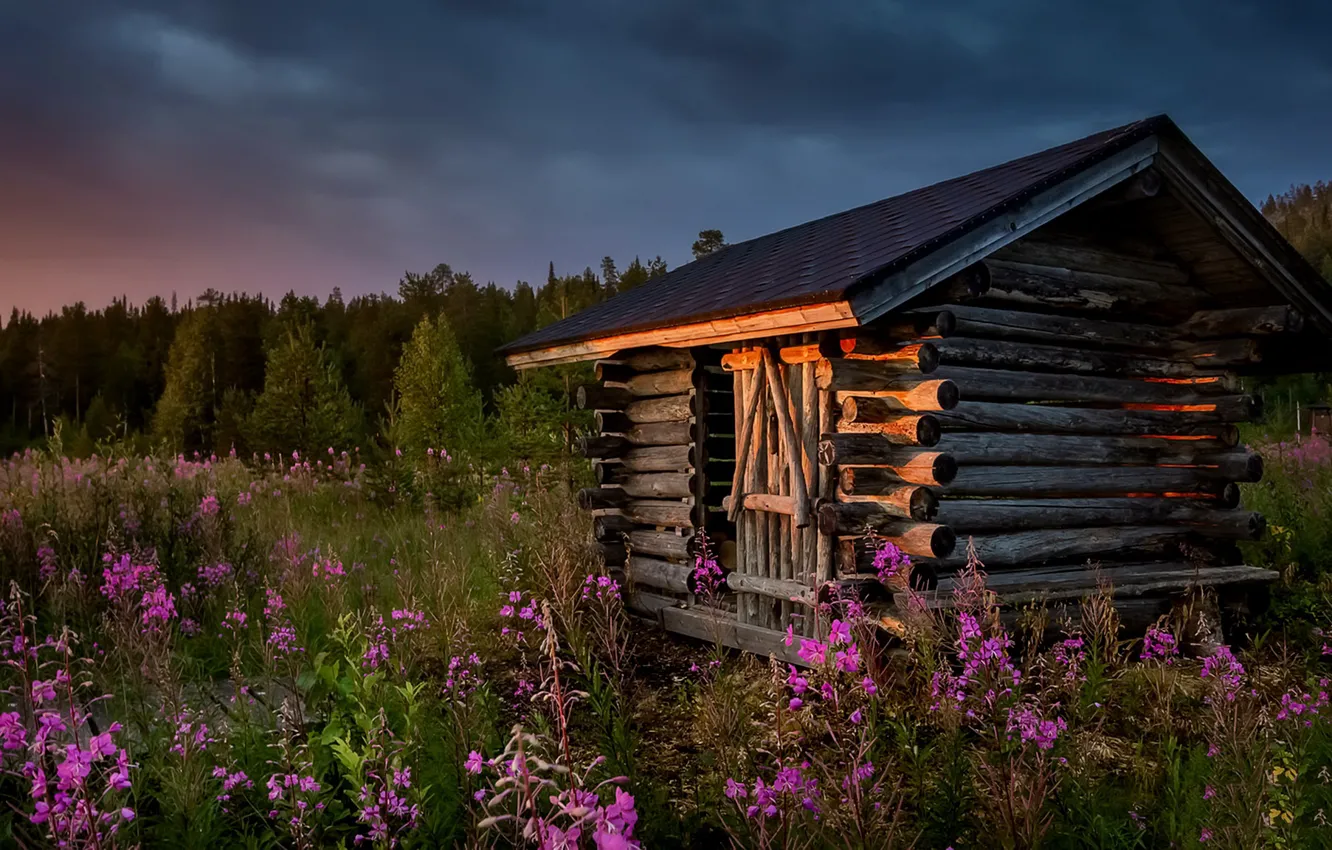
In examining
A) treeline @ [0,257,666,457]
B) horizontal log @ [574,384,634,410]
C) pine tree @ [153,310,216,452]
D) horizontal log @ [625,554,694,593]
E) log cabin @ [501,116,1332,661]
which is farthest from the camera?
pine tree @ [153,310,216,452]

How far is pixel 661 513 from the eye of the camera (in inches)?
368

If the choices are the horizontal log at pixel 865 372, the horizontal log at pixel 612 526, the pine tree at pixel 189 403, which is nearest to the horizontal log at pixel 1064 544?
the horizontal log at pixel 865 372

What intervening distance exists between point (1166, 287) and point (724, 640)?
5013 millimetres

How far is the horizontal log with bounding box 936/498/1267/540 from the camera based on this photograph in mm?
Result: 7070

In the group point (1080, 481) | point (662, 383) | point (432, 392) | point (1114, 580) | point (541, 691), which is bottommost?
point (1114, 580)

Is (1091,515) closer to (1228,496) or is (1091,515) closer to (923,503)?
(1228,496)

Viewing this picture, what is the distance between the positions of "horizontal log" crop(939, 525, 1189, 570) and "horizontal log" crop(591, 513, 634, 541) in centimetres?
381

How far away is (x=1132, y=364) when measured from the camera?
324 inches

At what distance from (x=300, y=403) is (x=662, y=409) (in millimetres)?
15551

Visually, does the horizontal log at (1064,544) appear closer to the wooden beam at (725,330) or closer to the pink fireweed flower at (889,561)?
the pink fireweed flower at (889,561)

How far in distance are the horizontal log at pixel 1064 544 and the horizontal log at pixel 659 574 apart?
8.83ft

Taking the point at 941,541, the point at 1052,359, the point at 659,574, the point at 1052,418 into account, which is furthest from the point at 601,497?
the point at 1052,359

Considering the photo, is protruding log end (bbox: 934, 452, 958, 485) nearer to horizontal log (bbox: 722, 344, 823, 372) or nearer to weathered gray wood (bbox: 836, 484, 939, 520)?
weathered gray wood (bbox: 836, 484, 939, 520)

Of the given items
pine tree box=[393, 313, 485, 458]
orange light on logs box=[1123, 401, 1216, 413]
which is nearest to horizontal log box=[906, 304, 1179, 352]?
orange light on logs box=[1123, 401, 1216, 413]
